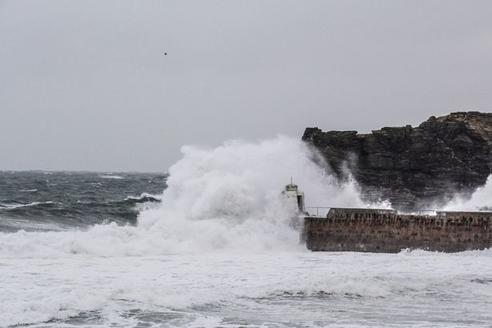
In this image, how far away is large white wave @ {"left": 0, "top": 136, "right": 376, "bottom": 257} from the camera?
707 inches

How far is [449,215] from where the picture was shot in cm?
1942

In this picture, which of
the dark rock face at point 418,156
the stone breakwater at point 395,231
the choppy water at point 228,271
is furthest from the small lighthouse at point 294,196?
the dark rock face at point 418,156

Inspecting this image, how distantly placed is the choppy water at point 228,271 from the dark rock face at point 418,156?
21306 millimetres

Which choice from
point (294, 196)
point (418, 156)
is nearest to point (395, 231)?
point (294, 196)

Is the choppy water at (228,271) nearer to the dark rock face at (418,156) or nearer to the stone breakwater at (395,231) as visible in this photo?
the stone breakwater at (395,231)

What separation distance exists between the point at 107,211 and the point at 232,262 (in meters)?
19.9

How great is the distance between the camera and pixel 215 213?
2192 centimetres

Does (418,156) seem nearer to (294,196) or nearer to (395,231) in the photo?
(294,196)

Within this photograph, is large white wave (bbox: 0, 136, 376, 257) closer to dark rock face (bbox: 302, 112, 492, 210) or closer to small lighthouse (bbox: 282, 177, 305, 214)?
small lighthouse (bbox: 282, 177, 305, 214)

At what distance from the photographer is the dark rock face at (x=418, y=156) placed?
46.8 metres

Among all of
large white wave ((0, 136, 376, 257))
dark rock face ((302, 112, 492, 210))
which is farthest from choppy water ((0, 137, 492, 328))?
dark rock face ((302, 112, 492, 210))

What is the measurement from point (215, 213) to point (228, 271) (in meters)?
6.73

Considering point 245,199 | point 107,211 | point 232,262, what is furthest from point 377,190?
point 232,262

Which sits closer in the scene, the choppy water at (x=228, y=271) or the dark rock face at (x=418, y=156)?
the choppy water at (x=228, y=271)
